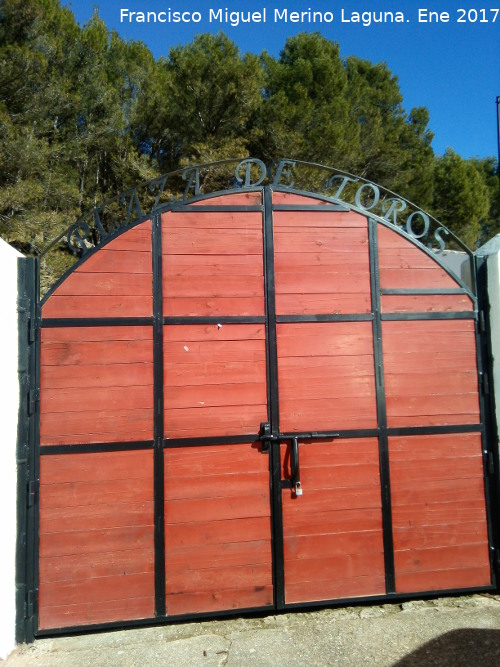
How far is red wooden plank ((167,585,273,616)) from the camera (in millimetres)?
3277

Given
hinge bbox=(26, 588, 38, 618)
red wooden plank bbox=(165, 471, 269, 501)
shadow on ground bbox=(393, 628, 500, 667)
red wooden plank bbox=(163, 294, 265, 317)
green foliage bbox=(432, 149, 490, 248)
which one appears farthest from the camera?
green foliage bbox=(432, 149, 490, 248)

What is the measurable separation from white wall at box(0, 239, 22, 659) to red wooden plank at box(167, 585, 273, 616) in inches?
36.5

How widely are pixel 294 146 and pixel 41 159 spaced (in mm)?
4505

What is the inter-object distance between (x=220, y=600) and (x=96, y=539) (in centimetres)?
87

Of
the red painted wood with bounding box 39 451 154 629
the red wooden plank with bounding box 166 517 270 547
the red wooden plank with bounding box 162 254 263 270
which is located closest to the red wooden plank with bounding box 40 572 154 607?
the red painted wood with bounding box 39 451 154 629

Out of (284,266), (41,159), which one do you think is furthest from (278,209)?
(41,159)

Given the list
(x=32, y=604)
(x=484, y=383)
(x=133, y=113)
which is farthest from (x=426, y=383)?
(x=133, y=113)

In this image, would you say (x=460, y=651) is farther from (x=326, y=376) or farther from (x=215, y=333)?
(x=215, y=333)

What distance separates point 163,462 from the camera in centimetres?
333

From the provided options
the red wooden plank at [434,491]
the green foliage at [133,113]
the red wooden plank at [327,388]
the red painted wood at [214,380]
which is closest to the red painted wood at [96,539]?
the red painted wood at [214,380]

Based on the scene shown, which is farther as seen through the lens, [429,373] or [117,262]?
[429,373]

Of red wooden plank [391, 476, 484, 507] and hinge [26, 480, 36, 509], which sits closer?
hinge [26, 480, 36, 509]

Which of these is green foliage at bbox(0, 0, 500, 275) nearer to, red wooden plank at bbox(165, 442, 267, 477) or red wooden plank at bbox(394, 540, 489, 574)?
red wooden plank at bbox(165, 442, 267, 477)

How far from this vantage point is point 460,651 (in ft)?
9.70
